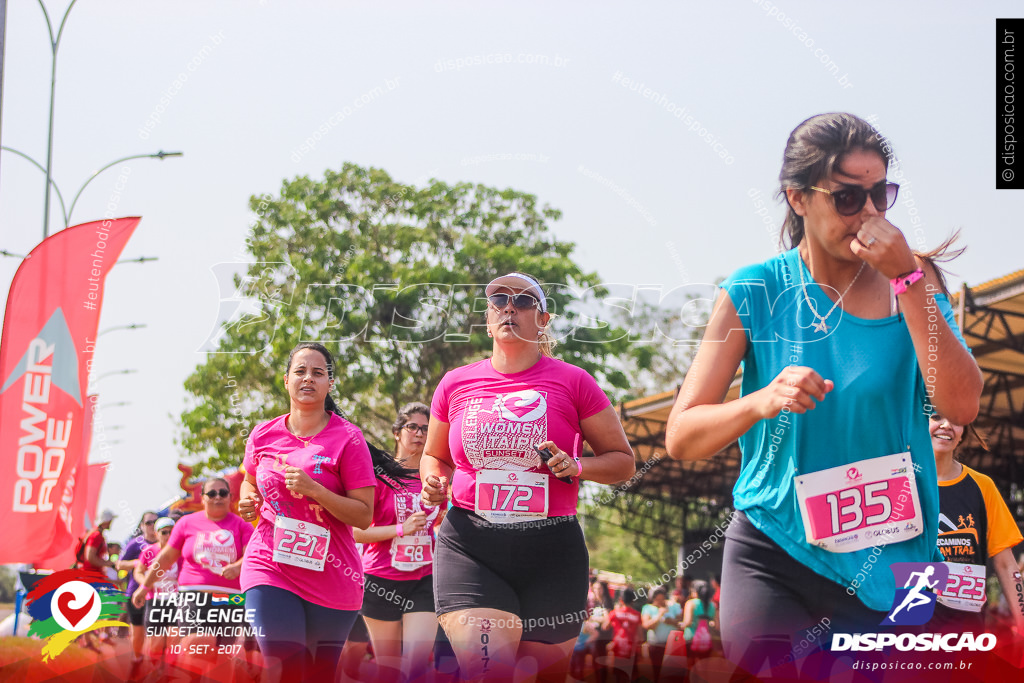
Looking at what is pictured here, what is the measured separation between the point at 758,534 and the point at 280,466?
2563mm

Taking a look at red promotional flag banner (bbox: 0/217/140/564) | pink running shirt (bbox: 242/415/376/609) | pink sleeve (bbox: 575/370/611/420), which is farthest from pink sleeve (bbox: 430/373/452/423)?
red promotional flag banner (bbox: 0/217/140/564)

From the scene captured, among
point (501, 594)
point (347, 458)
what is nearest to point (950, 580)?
point (501, 594)

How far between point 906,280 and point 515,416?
1.72 meters

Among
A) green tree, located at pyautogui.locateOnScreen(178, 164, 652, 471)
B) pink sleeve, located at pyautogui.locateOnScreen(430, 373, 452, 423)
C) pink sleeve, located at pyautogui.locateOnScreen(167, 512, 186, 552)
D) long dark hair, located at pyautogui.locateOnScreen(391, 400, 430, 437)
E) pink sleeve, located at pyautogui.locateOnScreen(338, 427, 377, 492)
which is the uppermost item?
green tree, located at pyautogui.locateOnScreen(178, 164, 652, 471)

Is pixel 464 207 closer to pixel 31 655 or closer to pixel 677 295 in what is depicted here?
pixel 677 295

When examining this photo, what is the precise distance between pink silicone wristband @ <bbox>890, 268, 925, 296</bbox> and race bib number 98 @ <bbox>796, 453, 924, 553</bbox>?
462mm

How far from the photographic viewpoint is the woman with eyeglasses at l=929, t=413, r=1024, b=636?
5.11 meters

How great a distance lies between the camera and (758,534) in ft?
8.75

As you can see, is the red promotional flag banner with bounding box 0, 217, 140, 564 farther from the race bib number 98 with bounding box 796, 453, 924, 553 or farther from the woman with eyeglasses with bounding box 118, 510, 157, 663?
the race bib number 98 with bounding box 796, 453, 924, 553

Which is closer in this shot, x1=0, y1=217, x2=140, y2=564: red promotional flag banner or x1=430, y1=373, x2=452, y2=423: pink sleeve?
x1=430, y1=373, x2=452, y2=423: pink sleeve

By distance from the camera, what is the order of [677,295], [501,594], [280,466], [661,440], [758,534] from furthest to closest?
[661,440], [677,295], [280,466], [501,594], [758,534]

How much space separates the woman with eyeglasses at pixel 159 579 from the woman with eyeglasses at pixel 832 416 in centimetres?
399

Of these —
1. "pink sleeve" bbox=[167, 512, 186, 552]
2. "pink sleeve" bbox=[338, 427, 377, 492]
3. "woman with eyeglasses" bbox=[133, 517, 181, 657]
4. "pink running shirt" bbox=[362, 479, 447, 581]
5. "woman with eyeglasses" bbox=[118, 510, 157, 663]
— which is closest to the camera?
"pink sleeve" bbox=[338, 427, 377, 492]

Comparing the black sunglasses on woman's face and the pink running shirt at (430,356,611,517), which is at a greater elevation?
the black sunglasses on woman's face
